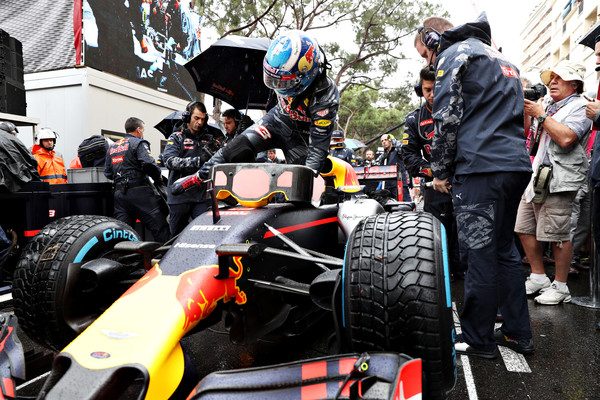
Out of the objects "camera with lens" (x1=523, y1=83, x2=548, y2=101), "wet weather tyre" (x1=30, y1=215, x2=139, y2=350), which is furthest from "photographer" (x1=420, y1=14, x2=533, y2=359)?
"wet weather tyre" (x1=30, y1=215, x2=139, y2=350)

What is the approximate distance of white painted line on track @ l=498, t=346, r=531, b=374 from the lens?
273 centimetres

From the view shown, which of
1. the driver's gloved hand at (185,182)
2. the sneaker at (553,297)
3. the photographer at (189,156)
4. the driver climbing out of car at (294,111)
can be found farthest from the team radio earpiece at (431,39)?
the photographer at (189,156)

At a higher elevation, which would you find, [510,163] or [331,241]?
[510,163]

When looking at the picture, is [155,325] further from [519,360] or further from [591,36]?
[591,36]

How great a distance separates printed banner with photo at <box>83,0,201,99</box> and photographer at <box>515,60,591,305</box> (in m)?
10.2

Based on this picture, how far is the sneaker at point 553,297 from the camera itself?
410cm

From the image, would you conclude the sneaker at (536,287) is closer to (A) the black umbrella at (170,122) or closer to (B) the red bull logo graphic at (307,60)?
(B) the red bull logo graphic at (307,60)

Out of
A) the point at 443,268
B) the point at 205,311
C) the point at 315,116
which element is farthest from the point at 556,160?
the point at 205,311

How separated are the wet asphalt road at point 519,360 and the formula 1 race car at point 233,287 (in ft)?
1.58

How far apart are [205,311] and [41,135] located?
6.54m

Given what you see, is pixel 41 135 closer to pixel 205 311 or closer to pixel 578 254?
pixel 205 311

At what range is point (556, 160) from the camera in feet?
13.5

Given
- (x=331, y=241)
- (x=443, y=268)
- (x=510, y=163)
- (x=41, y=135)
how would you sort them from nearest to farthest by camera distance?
(x=443, y=268) → (x=510, y=163) → (x=331, y=241) → (x=41, y=135)

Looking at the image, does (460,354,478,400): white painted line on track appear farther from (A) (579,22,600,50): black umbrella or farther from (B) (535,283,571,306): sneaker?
(A) (579,22,600,50): black umbrella
